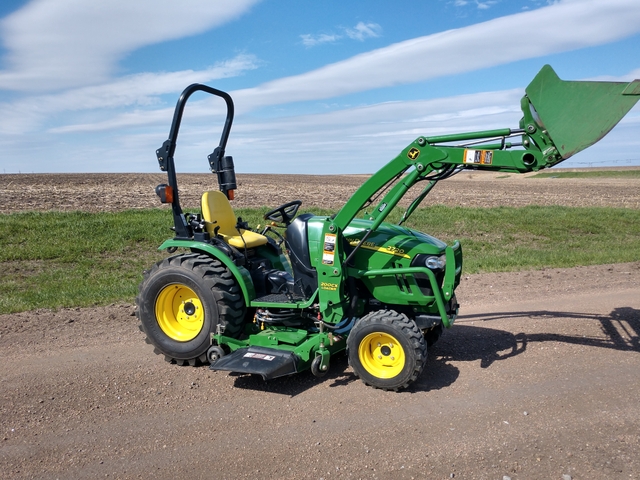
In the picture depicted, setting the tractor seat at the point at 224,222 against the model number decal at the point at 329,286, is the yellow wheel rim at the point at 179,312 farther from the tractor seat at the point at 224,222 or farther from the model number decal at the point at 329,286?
the model number decal at the point at 329,286

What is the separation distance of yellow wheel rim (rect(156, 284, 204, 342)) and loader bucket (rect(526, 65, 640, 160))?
3.59 metres

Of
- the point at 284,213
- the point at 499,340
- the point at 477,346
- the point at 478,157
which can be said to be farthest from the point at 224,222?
the point at 499,340

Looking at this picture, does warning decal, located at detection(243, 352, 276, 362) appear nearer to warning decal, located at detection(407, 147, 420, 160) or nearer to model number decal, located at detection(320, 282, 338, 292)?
model number decal, located at detection(320, 282, 338, 292)

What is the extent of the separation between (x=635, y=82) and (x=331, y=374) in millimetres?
3541

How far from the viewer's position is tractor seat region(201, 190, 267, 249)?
19.1 ft

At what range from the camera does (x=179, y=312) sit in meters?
5.72

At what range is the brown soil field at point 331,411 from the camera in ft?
12.2

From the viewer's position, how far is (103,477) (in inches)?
143

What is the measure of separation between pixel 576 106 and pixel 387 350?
257cm

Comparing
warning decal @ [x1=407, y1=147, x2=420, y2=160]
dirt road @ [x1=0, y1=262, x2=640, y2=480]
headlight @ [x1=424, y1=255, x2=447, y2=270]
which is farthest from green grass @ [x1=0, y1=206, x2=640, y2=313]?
warning decal @ [x1=407, y1=147, x2=420, y2=160]

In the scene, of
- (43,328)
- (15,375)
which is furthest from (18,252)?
(15,375)

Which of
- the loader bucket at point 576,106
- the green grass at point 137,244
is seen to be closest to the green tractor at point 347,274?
the loader bucket at point 576,106

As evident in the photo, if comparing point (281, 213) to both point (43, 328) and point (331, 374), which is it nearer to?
point (331, 374)

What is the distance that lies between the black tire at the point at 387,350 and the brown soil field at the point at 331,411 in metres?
0.13
